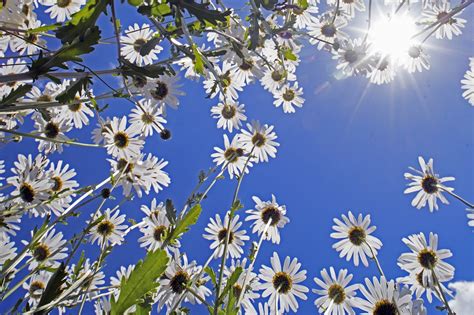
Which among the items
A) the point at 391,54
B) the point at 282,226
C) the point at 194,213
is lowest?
the point at 194,213

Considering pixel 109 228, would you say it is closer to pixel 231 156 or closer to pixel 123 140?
pixel 123 140

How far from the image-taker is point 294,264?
10.3ft

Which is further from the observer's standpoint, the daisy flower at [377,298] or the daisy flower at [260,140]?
the daisy flower at [260,140]

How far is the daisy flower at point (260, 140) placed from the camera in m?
4.00

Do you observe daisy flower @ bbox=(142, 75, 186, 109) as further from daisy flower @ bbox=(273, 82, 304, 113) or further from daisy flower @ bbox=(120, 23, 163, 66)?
daisy flower @ bbox=(273, 82, 304, 113)

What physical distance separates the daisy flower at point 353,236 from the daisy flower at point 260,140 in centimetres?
100

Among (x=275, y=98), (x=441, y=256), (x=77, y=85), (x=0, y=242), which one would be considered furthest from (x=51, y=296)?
(x=275, y=98)

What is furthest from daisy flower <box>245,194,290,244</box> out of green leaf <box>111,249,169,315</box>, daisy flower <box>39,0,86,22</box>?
green leaf <box>111,249,169,315</box>

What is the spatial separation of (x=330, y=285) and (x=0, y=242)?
1.85m

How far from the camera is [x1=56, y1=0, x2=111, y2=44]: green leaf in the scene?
1.01 meters

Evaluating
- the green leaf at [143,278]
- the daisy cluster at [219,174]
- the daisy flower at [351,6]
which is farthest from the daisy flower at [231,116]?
the green leaf at [143,278]

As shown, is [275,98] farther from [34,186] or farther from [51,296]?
[51,296]

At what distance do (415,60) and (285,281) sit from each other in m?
2.24

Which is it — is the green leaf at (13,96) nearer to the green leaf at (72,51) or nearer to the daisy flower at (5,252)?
the green leaf at (72,51)
